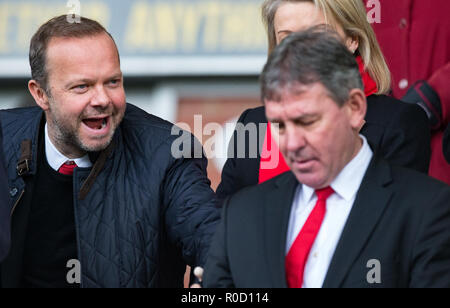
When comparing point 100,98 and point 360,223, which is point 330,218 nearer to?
point 360,223

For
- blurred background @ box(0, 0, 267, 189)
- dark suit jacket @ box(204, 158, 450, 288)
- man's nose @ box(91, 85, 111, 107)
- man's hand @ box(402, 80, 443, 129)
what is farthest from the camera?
blurred background @ box(0, 0, 267, 189)

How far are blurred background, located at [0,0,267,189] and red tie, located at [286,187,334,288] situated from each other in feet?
13.6

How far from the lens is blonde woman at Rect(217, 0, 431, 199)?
2.86 meters

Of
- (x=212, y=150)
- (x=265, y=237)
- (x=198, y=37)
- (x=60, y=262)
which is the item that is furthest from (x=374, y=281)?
(x=198, y=37)

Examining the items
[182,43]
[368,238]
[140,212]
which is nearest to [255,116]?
[140,212]

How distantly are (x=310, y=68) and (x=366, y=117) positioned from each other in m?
0.67

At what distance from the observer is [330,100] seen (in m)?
2.32

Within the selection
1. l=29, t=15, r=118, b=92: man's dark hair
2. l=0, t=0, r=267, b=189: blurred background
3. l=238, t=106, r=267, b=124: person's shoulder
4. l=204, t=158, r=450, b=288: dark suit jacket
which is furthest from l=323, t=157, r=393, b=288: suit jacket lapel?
l=0, t=0, r=267, b=189: blurred background

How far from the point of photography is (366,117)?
2.92 m

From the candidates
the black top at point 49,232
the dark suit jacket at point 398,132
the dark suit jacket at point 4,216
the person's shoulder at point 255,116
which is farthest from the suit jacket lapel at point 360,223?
the black top at point 49,232

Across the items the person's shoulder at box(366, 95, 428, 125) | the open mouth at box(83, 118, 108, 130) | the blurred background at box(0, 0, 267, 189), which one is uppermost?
the blurred background at box(0, 0, 267, 189)

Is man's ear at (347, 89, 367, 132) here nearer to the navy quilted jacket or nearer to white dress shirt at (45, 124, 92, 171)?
the navy quilted jacket

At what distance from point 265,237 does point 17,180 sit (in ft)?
3.87
